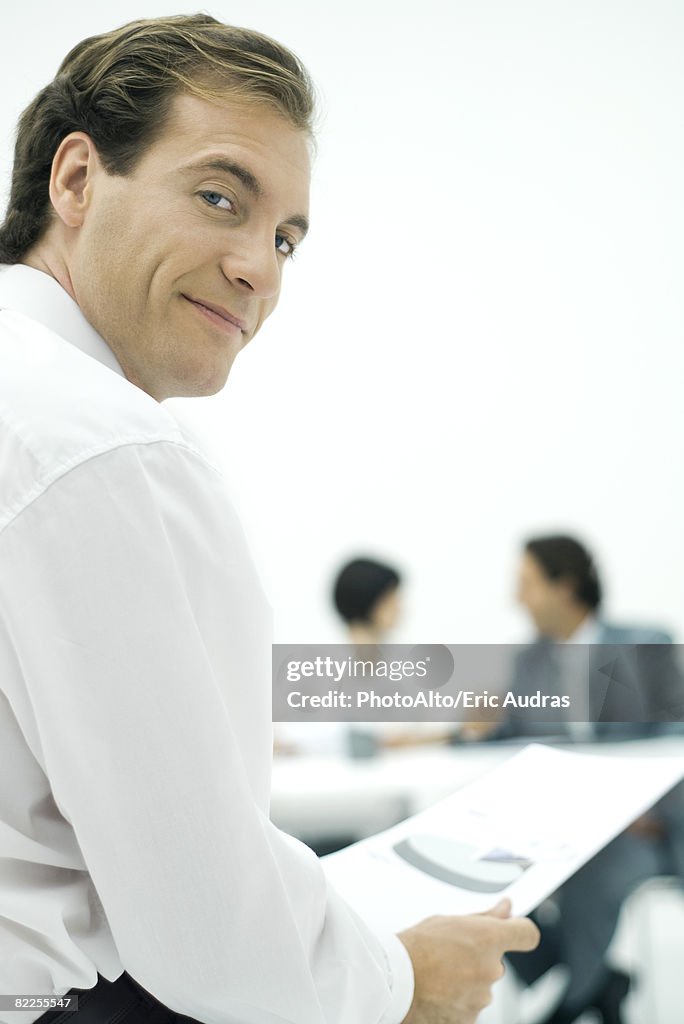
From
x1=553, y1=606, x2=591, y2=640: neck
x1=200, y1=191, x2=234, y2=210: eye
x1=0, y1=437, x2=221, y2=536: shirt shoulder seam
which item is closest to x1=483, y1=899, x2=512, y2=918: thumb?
x1=0, y1=437, x2=221, y2=536: shirt shoulder seam

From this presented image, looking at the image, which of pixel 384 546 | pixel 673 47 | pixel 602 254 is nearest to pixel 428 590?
pixel 384 546

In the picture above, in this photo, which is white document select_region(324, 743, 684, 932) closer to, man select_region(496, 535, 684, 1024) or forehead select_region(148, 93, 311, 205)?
forehead select_region(148, 93, 311, 205)

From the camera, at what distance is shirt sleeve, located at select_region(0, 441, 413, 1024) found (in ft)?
1.73

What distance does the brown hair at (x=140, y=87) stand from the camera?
782mm

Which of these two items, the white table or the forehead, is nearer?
the forehead

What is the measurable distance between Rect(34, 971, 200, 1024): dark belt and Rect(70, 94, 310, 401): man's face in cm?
46

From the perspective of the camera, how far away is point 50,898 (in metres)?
0.59

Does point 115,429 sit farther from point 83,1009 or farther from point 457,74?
point 457,74

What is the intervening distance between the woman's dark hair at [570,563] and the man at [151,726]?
169 centimetres

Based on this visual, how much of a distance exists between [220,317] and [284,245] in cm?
11

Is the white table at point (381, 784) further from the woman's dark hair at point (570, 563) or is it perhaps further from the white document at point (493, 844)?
the white document at point (493, 844)

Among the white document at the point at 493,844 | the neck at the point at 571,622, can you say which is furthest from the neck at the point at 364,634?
the white document at the point at 493,844

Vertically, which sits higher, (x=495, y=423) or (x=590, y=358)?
(x=590, y=358)

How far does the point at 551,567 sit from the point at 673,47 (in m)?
1.30
